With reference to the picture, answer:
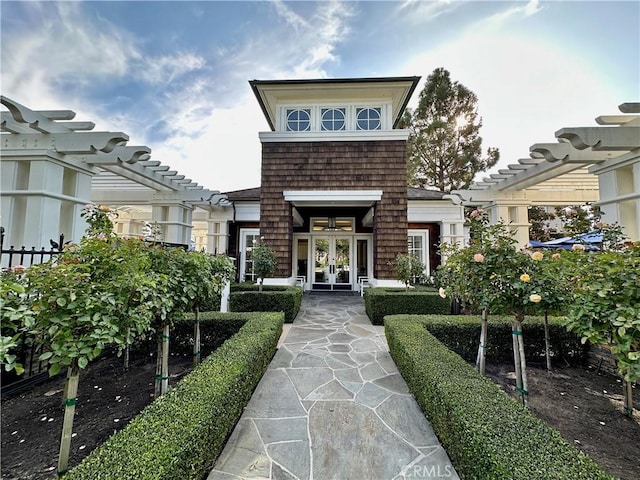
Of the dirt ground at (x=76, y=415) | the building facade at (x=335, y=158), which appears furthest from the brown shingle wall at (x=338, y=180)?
the dirt ground at (x=76, y=415)

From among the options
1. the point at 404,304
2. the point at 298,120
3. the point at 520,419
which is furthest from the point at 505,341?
the point at 298,120

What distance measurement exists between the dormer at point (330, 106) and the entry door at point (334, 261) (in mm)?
4232

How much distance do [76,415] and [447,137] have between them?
63.5 ft

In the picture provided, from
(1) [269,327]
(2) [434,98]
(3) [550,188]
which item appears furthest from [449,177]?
(1) [269,327]

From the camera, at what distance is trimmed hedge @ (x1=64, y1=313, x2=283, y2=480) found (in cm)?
136

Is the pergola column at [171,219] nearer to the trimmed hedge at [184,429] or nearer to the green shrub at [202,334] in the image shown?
the green shrub at [202,334]

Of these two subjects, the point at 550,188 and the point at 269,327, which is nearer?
the point at 269,327

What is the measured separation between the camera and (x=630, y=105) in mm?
3943

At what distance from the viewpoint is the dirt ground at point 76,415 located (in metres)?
2.00

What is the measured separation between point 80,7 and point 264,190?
500 cm

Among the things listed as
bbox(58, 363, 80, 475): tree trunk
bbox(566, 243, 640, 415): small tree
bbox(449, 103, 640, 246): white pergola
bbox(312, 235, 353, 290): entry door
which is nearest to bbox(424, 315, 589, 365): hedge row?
bbox(449, 103, 640, 246): white pergola

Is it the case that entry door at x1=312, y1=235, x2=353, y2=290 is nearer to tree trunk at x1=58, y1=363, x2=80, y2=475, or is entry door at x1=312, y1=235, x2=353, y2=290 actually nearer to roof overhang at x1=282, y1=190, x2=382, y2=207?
roof overhang at x1=282, y1=190, x2=382, y2=207

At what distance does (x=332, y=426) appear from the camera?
2.51 m

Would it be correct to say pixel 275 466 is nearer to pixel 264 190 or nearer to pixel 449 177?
pixel 264 190
